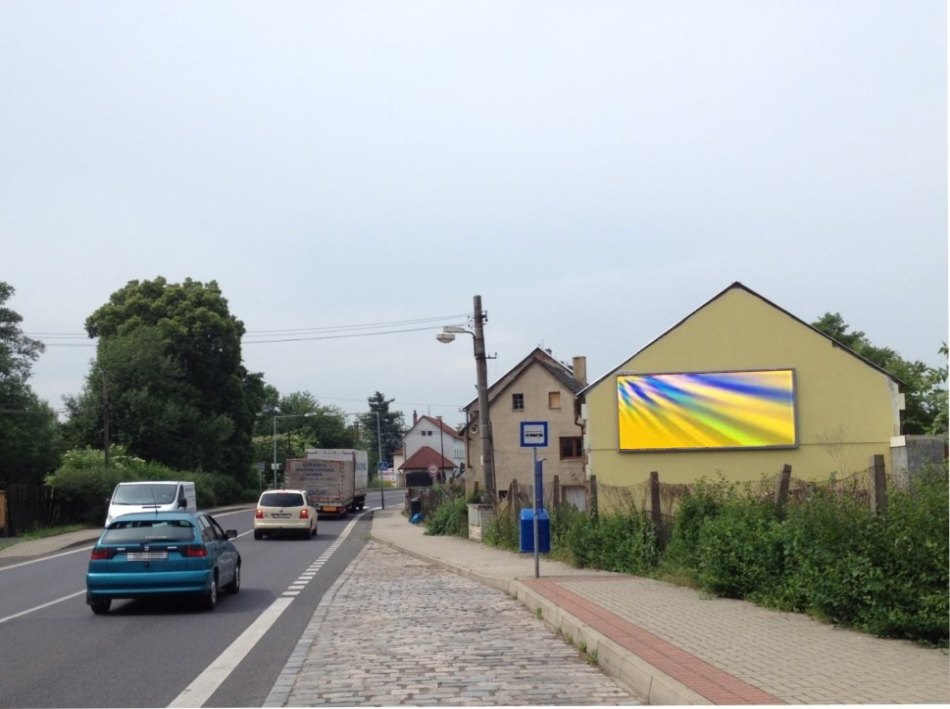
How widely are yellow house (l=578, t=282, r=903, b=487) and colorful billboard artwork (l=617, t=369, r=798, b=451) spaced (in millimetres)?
41

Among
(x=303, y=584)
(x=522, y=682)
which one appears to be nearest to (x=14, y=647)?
(x=522, y=682)

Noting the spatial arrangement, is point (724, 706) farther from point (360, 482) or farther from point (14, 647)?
point (360, 482)

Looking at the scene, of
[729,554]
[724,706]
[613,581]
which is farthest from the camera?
[613,581]

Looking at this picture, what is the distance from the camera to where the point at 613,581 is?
1675 centimetres

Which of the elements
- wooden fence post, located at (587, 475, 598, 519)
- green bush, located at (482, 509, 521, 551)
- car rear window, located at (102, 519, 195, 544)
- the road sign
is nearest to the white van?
green bush, located at (482, 509, 521, 551)

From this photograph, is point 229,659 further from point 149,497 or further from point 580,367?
point 580,367

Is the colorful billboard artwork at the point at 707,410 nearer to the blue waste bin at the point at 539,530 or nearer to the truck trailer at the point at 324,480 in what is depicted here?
the truck trailer at the point at 324,480

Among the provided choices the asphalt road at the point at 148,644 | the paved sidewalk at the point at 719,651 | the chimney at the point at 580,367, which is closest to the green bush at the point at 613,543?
the paved sidewalk at the point at 719,651

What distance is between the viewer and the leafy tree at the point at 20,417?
47.2 meters

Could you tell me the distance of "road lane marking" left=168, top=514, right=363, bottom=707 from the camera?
874 centimetres

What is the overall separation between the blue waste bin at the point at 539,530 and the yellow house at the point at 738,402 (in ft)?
70.8

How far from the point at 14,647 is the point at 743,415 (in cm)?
3648

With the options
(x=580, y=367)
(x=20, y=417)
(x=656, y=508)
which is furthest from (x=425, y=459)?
(x=656, y=508)

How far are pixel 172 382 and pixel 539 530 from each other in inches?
1983
